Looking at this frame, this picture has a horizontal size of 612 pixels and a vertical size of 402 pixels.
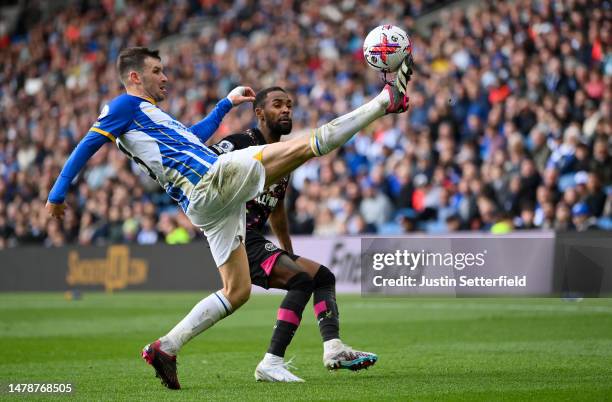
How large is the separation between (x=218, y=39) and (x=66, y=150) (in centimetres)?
512

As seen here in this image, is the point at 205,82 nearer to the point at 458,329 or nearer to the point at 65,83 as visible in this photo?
the point at 65,83

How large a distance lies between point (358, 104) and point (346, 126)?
1559 cm

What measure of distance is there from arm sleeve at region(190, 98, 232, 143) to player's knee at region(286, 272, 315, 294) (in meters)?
1.40

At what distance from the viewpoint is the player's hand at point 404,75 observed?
24.5 feet

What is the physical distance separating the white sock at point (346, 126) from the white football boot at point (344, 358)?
193 cm

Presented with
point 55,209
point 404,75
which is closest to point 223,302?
point 55,209

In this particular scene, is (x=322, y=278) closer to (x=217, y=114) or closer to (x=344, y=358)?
(x=344, y=358)

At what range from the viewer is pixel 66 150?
28469 mm

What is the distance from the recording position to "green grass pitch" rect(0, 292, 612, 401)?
769 cm

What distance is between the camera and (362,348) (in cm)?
1119

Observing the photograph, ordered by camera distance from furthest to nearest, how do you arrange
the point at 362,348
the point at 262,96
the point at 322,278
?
the point at 362,348 → the point at 262,96 → the point at 322,278

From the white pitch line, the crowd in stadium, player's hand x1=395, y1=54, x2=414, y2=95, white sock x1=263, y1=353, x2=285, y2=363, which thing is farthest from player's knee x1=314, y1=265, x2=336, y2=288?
the crowd in stadium

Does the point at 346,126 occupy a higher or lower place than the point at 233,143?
higher

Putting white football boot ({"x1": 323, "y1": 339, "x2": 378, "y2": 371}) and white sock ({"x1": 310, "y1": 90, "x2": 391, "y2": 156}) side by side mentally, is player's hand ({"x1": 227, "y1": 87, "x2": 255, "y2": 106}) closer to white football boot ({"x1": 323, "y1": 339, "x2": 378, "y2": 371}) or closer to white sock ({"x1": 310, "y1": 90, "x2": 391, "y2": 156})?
white sock ({"x1": 310, "y1": 90, "x2": 391, "y2": 156})
